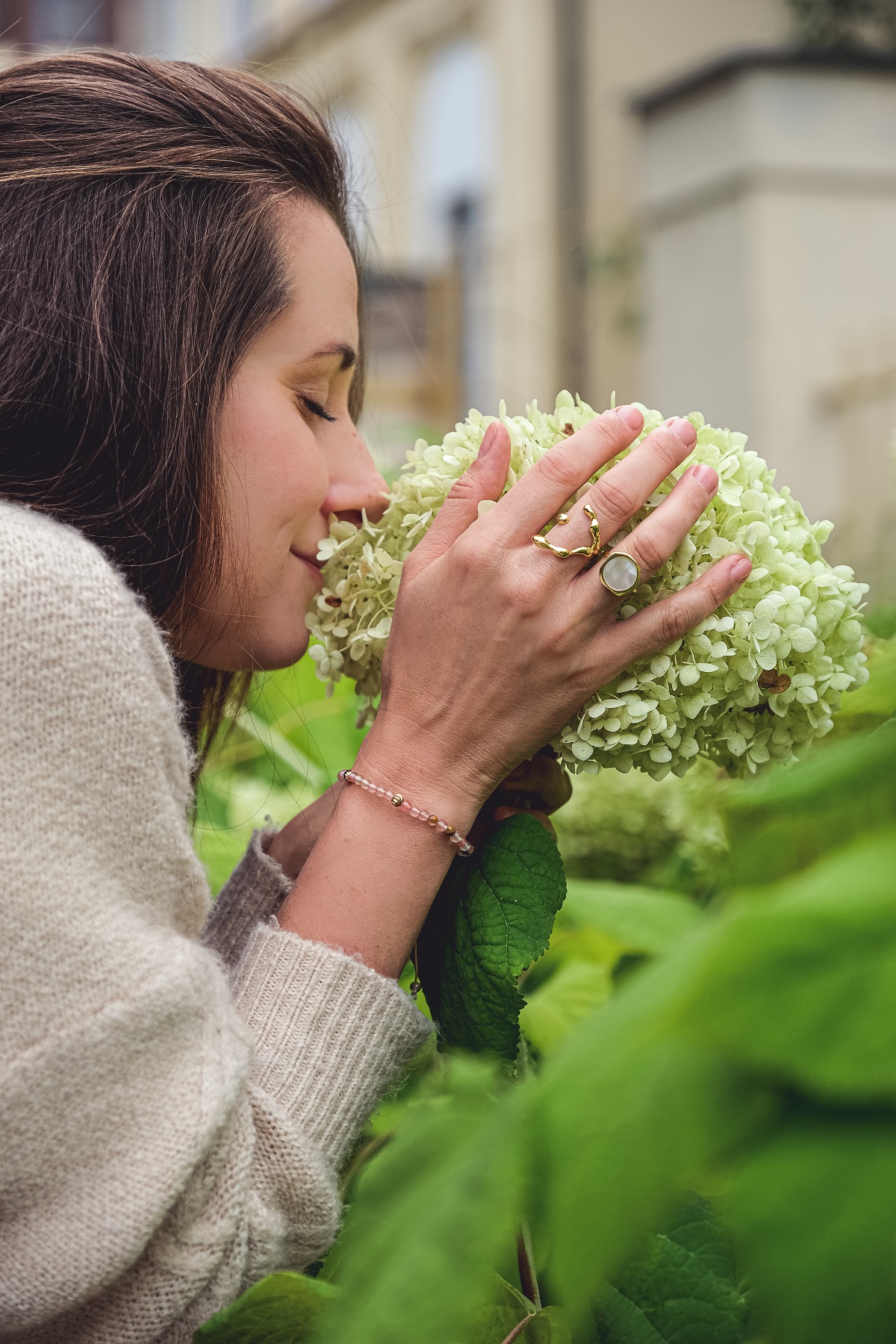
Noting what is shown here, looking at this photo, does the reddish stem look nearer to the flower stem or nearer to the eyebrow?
the flower stem

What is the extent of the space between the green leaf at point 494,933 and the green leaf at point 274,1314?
23 centimetres

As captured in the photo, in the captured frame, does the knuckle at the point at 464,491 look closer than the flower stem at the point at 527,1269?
No

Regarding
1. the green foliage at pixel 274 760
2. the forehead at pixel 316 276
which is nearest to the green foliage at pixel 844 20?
the green foliage at pixel 274 760

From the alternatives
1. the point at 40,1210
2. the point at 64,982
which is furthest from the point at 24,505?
the point at 40,1210

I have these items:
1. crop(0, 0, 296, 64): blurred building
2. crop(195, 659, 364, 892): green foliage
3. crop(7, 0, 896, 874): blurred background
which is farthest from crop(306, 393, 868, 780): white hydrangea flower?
crop(0, 0, 296, 64): blurred building

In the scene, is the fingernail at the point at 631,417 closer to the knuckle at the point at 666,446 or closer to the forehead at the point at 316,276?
the knuckle at the point at 666,446

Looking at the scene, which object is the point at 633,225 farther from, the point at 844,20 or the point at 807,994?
the point at 807,994

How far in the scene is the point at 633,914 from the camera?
1.29m

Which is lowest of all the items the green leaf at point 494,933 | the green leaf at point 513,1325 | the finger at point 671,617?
the green leaf at point 513,1325

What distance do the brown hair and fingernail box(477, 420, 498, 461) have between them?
0.89 ft

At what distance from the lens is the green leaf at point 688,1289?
797 mm

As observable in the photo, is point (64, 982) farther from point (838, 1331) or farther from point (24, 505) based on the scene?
point (838, 1331)

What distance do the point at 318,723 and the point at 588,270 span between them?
6.04 metres

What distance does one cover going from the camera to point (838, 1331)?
0.29 metres
